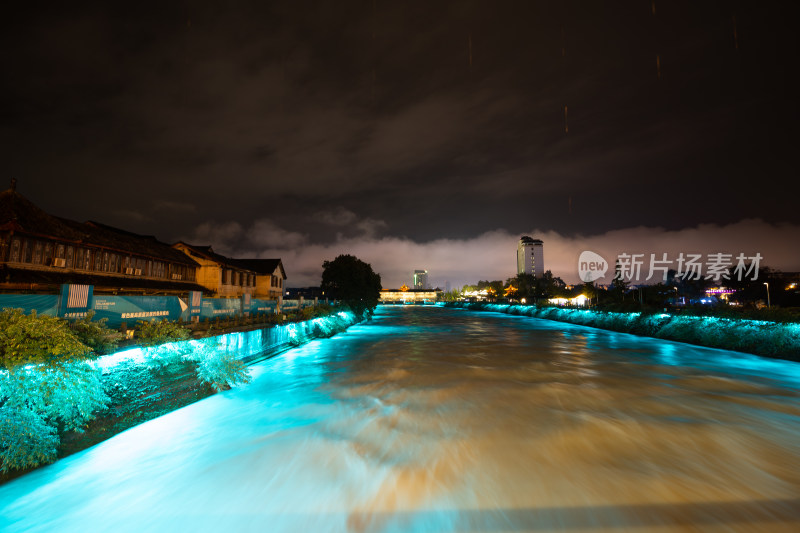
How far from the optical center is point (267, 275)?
44750 millimetres

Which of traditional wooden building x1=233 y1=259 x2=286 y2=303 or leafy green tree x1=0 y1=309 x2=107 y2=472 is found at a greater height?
traditional wooden building x1=233 y1=259 x2=286 y2=303

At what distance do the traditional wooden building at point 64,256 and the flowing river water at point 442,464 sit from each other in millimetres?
14931

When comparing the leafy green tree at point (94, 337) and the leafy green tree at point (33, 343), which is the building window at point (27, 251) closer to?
the leafy green tree at point (94, 337)

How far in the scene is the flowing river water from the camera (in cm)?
376

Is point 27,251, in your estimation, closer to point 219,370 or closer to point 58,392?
point 219,370

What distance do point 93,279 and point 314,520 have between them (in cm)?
2345

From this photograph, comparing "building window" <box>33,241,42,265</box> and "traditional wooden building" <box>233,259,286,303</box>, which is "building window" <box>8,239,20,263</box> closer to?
"building window" <box>33,241,42,265</box>

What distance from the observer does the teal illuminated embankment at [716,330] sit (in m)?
13.7

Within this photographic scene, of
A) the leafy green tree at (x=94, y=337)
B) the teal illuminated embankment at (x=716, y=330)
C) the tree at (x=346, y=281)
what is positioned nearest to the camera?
the leafy green tree at (x=94, y=337)

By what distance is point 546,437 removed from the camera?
19.4ft

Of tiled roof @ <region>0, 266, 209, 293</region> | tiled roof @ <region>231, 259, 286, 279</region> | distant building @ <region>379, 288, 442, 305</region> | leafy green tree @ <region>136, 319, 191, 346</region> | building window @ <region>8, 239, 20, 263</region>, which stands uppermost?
tiled roof @ <region>231, 259, 286, 279</region>

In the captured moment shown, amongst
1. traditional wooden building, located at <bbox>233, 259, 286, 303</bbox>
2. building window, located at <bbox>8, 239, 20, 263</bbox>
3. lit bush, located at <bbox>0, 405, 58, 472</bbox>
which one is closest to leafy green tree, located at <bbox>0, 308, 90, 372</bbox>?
lit bush, located at <bbox>0, 405, 58, 472</bbox>

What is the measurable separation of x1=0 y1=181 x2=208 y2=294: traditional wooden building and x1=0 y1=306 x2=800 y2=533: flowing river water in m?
14.9

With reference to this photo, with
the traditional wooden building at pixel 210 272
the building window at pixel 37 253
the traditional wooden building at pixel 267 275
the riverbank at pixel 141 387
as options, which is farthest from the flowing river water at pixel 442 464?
the traditional wooden building at pixel 267 275
